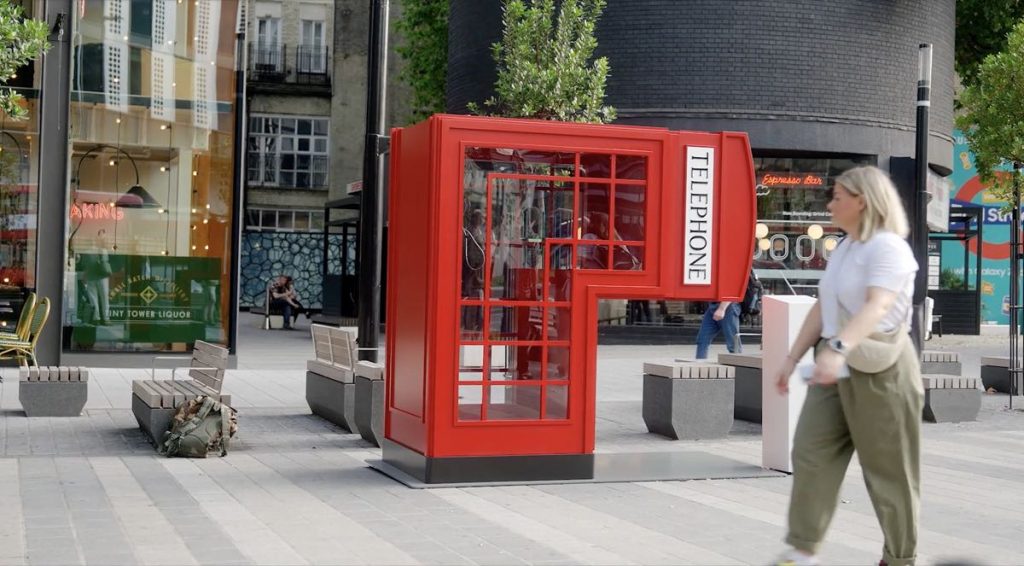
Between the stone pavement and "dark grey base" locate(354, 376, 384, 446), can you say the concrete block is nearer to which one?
the stone pavement

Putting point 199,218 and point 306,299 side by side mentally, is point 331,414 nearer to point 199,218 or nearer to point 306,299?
point 199,218

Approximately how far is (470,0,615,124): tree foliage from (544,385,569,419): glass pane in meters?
7.25

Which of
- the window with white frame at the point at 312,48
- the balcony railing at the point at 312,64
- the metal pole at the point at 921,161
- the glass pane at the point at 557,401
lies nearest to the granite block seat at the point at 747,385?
the metal pole at the point at 921,161

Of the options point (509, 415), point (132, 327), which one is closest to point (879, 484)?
point (509, 415)

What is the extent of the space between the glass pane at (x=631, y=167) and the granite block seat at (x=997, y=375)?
30.0 ft

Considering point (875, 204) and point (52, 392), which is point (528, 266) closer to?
point (875, 204)

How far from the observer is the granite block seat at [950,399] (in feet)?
41.7

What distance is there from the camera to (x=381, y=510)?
24.8 feet

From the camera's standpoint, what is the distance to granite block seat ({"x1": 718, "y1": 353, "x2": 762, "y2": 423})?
12.7m

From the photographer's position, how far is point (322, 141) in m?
45.8

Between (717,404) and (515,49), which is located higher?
(515,49)

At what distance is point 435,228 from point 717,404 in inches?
160

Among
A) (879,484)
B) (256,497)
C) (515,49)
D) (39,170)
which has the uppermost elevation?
(515,49)

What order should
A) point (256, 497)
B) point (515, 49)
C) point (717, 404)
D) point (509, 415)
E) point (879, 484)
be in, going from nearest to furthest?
1. point (879, 484)
2. point (256, 497)
3. point (509, 415)
4. point (717, 404)
5. point (515, 49)
